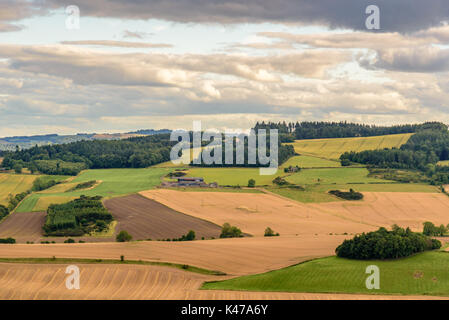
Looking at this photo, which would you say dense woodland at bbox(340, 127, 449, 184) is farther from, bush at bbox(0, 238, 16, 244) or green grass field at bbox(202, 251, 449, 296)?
bush at bbox(0, 238, 16, 244)

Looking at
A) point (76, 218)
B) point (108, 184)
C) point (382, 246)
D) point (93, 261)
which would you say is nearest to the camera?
point (382, 246)

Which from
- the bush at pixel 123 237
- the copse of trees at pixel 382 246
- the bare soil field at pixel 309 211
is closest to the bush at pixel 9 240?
the bush at pixel 123 237

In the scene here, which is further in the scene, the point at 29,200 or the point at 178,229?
the point at 29,200

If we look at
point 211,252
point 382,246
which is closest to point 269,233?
point 211,252

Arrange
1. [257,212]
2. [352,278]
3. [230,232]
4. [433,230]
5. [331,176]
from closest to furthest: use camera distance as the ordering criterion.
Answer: [352,278] → [230,232] → [433,230] → [257,212] → [331,176]

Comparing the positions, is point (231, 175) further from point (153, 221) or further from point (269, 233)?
point (269, 233)
